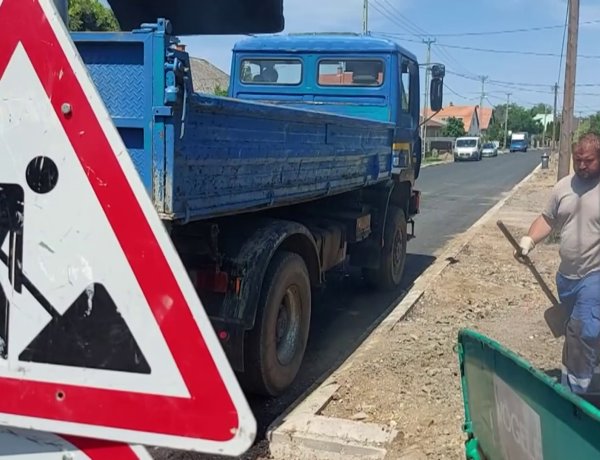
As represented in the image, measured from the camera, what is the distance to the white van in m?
59.6

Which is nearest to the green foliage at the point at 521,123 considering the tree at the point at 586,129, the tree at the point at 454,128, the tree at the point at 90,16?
the tree at the point at 454,128

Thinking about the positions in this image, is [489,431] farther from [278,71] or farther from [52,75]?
[278,71]

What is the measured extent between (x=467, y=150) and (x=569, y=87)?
155 feet

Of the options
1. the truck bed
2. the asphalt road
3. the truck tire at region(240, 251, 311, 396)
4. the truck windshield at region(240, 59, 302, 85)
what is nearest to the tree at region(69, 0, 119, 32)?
the asphalt road

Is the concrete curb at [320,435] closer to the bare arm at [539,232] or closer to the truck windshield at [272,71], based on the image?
the bare arm at [539,232]

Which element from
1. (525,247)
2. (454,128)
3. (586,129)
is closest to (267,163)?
(525,247)

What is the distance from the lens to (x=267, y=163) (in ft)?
15.3

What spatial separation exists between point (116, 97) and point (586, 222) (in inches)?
120

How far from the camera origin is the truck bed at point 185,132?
347 cm

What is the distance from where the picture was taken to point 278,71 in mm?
8531

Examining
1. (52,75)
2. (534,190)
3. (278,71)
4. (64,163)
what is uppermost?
(278,71)

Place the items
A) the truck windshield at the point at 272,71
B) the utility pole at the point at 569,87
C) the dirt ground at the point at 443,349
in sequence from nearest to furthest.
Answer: the dirt ground at the point at 443,349 → the truck windshield at the point at 272,71 → the utility pole at the point at 569,87

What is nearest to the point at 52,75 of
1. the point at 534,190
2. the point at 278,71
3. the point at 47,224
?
the point at 47,224

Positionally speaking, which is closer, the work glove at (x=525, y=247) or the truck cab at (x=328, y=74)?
the work glove at (x=525, y=247)
